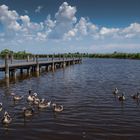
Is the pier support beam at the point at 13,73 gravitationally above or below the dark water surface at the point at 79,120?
above

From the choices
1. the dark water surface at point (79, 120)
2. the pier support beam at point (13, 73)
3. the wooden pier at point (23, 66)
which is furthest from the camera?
the pier support beam at point (13, 73)

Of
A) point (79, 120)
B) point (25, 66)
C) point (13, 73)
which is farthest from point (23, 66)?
point (79, 120)

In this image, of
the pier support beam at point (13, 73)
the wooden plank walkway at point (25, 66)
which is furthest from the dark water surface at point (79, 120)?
the pier support beam at point (13, 73)

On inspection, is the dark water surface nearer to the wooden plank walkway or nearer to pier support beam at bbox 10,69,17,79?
the wooden plank walkway

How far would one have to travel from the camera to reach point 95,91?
34156 mm

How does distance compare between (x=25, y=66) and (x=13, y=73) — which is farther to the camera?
(x=25, y=66)

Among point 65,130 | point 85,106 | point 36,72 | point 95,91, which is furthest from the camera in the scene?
point 36,72

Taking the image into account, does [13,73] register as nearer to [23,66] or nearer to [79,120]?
[23,66]

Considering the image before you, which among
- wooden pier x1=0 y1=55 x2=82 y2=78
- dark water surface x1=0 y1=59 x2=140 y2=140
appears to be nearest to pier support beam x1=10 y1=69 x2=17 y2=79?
wooden pier x1=0 y1=55 x2=82 y2=78

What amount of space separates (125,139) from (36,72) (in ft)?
137

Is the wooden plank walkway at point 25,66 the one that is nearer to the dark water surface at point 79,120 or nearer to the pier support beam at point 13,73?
the pier support beam at point 13,73

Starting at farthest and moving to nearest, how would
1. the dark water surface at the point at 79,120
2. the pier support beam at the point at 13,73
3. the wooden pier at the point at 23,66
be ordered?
the pier support beam at the point at 13,73, the wooden pier at the point at 23,66, the dark water surface at the point at 79,120

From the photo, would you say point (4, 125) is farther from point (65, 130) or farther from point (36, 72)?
point (36, 72)

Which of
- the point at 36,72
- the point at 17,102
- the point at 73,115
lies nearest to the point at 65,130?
the point at 73,115
